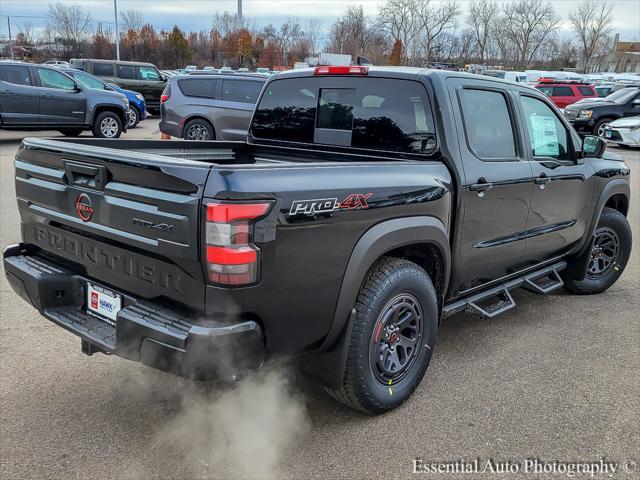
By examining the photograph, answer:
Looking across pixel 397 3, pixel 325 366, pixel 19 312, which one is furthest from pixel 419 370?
pixel 397 3

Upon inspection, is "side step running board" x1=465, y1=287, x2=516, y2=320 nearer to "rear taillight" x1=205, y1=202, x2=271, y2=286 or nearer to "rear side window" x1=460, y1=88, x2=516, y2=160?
"rear side window" x1=460, y1=88, x2=516, y2=160

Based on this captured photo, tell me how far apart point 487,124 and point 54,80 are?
12866mm

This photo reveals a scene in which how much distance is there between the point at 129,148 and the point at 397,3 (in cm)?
6081

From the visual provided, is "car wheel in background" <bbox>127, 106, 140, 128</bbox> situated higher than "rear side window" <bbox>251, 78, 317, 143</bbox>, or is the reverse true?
"rear side window" <bbox>251, 78, 317, 143</bbox>

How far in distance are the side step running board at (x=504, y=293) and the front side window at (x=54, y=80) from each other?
1262cm

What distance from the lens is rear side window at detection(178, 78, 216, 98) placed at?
42.1 ft

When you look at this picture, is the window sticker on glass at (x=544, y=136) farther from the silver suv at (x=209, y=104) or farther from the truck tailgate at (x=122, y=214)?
the silver suv at (x=209, y=104)

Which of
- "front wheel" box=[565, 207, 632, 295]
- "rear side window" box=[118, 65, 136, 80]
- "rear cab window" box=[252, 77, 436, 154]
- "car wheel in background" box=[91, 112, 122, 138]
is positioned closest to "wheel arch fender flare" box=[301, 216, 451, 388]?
"rear cab window" box=[252, 77, 436, 154]

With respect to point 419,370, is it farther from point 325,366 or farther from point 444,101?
point 444,101

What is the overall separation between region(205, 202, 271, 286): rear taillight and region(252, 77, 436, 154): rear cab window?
1518mm

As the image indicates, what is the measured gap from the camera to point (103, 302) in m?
2.82

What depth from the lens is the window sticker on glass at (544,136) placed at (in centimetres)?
425

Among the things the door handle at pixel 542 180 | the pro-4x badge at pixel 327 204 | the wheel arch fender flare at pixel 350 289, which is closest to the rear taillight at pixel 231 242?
the pro-4x badge at pixel 327 204

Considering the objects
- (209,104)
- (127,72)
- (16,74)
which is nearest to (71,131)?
(16,74)
